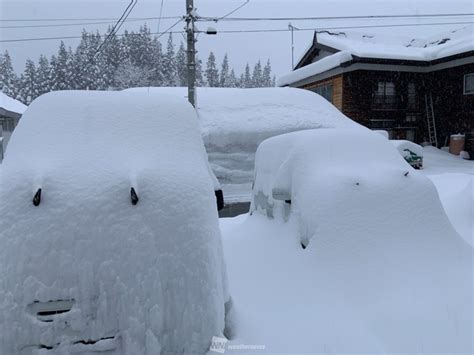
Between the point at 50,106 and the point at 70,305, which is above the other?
the point at 50,106

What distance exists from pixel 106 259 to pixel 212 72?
68750 mm

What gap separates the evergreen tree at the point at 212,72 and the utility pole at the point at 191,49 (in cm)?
5539

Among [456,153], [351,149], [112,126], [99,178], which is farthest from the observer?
[456,153]

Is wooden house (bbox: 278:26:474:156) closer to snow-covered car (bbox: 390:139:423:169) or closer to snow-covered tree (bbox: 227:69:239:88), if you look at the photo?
snow-covered car (bbox: 390:139:423:169)

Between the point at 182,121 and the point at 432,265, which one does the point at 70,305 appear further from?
the point at 432,265

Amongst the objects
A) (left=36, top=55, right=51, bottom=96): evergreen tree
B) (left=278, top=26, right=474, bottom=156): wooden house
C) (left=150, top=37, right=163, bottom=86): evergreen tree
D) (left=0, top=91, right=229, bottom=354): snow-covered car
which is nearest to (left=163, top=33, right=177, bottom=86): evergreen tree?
(left=150, top=37, right=163, bottom=86): evergreen tree

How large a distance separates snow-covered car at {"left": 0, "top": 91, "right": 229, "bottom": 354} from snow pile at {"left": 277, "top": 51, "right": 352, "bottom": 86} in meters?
21.0

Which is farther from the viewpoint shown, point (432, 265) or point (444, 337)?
point (432, 265)

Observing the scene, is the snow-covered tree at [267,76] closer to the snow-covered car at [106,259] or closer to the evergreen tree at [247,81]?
the evergreen tree at [247,81]

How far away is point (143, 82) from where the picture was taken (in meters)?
53.0

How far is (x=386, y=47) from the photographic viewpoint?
79.2 feet

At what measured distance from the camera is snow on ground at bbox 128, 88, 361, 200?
1673 cm

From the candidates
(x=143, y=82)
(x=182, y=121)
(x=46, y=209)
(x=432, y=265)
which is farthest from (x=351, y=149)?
(x=143, y=82)

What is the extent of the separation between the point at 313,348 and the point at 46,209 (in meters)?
2.10
